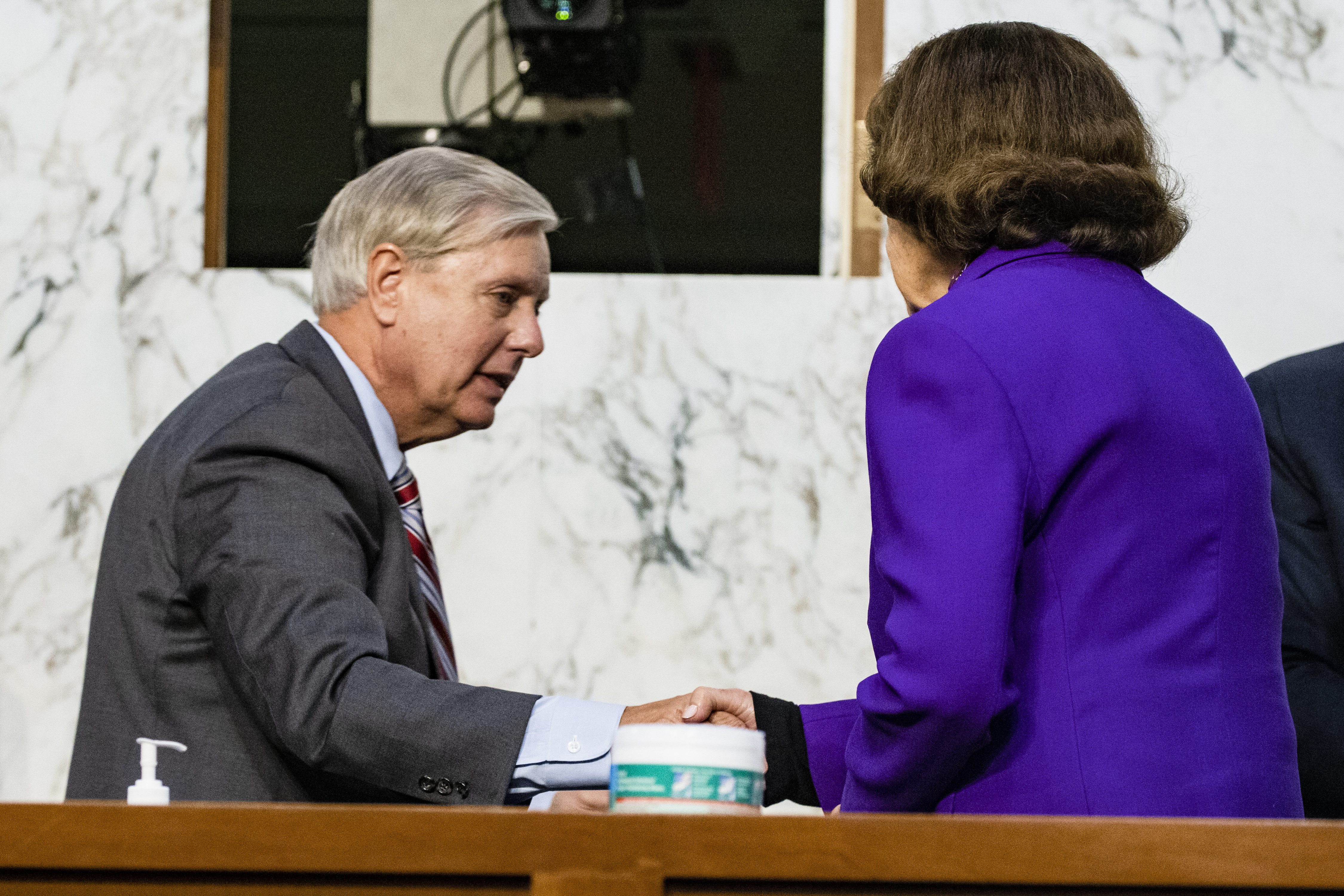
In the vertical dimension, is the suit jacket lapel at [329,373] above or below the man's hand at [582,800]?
above

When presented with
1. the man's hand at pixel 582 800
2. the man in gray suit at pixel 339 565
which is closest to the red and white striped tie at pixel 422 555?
the man in gray suit at pixel 339 565

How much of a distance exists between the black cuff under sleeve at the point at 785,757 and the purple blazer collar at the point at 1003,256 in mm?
455

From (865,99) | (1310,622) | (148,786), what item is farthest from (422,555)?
(865,99)

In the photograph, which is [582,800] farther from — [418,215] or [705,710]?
[418,215]

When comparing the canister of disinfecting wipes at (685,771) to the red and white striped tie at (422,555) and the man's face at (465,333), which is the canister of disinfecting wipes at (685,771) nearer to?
the red and white striped tie at (422,555)

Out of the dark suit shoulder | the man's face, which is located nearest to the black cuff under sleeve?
the man's face

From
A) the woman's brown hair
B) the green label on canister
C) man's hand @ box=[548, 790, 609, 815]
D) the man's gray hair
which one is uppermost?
the woman's brown hair

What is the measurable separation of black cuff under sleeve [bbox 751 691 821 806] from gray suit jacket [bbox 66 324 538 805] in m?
0.24

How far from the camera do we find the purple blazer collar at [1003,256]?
4.42 feet

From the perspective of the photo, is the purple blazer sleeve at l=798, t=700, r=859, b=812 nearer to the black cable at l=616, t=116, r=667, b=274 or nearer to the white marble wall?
the white marble wall

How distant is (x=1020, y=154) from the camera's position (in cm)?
135

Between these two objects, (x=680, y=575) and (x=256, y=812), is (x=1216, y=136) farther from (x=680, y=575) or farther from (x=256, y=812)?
(x=256, y=812)

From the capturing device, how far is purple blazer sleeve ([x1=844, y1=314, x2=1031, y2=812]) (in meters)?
1.14

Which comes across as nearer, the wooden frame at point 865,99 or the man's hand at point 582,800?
the man's hand at point 582,800
